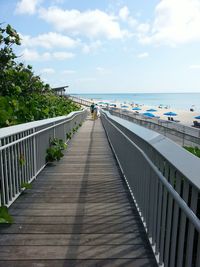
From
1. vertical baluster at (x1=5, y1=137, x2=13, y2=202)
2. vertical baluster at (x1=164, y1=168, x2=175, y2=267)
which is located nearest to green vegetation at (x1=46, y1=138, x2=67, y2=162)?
vertical baluster at (x1=5, y1=137, x2=13, y2=202)

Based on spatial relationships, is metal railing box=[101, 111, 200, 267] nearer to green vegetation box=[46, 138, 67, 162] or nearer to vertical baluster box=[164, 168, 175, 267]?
vertical baluster box=[164, 168, 175, 267]

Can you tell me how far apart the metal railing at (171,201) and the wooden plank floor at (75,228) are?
11.6 inches

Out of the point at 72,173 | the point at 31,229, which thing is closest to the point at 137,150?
the point at 31,229

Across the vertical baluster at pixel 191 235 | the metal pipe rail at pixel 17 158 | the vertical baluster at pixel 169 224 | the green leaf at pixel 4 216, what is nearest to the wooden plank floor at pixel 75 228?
the green leaf at pixel 4 216

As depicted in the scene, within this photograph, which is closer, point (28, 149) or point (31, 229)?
point (31, 229)

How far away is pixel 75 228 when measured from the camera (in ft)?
11.1

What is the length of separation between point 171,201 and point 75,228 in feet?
5.22

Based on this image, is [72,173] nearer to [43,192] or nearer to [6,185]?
[43,192]

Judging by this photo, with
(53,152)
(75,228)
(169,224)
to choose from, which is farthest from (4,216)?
(53,152)

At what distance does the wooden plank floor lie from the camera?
2.78 meters

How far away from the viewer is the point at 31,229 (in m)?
3.36

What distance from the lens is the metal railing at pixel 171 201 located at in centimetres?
174

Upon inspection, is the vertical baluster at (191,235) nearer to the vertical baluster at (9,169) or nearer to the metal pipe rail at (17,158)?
the metal pipe rail at (17,158)

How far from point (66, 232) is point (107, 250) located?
604 millimetres
